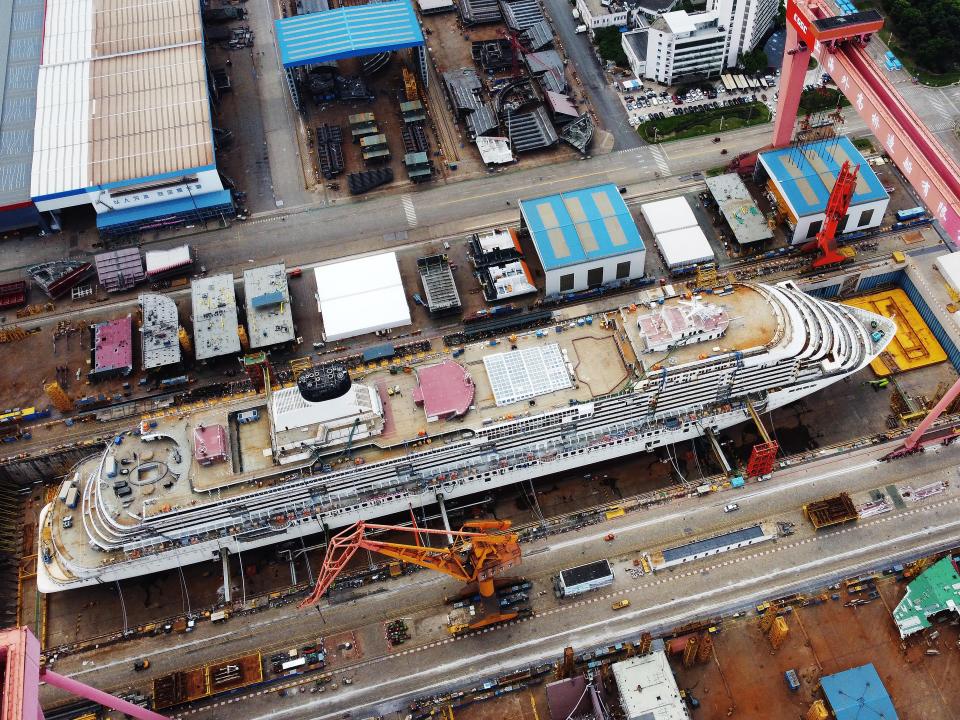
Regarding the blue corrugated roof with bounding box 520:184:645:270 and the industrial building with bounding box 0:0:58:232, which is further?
the industrial building with bounding box 0:0:58:232

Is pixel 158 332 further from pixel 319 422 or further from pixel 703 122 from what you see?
pixel 703 122

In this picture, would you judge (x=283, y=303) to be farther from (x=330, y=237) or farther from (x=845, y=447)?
(x=845, y=447)

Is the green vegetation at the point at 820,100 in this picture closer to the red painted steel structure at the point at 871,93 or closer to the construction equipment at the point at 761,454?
the red painted steel structure at the point at 871,93

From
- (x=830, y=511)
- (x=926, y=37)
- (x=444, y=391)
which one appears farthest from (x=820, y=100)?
(x=444, y=391)

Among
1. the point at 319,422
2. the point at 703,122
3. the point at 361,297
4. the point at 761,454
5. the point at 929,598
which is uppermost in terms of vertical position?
the point at 703,122

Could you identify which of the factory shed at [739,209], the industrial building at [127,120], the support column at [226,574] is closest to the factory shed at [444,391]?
the support column at [226,574]

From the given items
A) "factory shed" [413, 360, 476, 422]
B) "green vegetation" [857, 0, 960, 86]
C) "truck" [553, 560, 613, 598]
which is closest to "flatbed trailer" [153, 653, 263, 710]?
"factory shed" [413, 360, 476, 422]

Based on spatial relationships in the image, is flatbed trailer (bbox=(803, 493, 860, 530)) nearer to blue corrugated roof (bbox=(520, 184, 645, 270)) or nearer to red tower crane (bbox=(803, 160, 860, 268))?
red tower crane (bbox=(803, 160, 860, 268))
